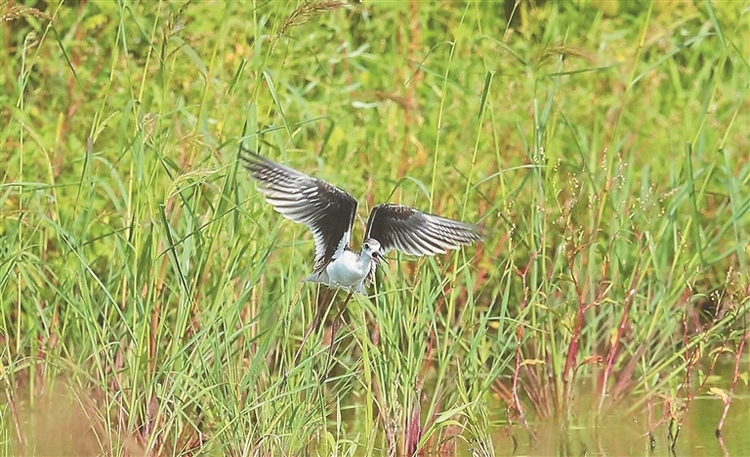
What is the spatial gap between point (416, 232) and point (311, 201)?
0.32 meters

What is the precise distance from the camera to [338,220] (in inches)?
158

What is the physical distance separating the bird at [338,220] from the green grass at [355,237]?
0.41 ft

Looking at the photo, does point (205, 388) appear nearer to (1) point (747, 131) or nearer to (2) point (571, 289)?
(2) point (571, 289)

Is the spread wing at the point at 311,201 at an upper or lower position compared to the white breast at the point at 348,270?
upper

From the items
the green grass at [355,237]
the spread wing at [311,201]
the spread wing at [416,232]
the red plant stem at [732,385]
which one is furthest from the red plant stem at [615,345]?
the spread wing at [311,201]

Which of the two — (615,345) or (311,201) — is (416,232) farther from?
(615,345)

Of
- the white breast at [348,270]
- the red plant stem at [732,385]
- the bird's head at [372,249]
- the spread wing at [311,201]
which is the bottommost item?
the red plant stem at [732,385]

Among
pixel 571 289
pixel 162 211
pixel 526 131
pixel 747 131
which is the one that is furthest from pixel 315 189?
pixel 747 131

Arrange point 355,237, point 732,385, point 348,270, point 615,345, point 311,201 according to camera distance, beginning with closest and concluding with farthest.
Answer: point 348,270 → point 311,201 → point 732,385 → point 615,345 → point 355,237

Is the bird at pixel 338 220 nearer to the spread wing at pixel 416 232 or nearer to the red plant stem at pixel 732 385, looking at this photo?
the spread wing at pixel 416 232

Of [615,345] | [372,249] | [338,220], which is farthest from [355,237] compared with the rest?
[372,249]

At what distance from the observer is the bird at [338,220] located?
3.89m

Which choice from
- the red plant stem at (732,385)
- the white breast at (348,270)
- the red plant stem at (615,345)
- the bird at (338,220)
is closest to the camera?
the white breast at (348,270)

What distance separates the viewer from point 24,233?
466cm
